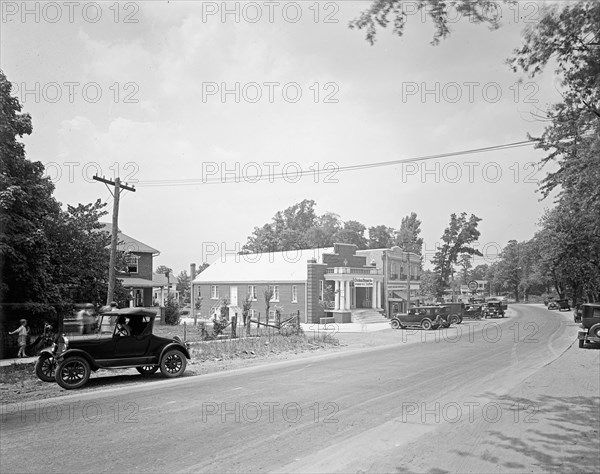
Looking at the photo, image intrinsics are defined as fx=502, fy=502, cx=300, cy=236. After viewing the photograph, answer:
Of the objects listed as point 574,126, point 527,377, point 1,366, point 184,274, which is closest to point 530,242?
point 527,377

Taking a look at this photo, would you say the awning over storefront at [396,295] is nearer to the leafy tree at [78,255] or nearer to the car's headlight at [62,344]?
the leafy tree at [78,255]

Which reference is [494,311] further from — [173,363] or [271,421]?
[271,421]

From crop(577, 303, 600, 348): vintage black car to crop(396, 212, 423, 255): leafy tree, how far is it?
65.2 metres

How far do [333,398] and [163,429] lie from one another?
151 inches

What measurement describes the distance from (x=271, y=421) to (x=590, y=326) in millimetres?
17154

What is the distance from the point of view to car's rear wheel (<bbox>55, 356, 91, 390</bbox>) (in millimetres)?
12072

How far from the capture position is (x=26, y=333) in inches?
701

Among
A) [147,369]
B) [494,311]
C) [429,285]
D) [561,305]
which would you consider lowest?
[147,369]

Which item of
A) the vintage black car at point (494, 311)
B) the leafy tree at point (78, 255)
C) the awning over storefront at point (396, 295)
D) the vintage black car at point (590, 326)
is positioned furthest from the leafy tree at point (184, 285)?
the vintage black car at point (590, 326)

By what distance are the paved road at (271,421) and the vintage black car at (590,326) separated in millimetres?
7185

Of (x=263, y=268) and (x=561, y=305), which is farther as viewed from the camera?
(x=561, y=305)

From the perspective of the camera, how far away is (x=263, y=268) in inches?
1917

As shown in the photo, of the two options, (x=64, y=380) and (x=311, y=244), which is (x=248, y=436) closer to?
(x=64, y=380)

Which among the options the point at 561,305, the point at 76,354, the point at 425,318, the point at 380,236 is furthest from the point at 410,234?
the point at 76,354
